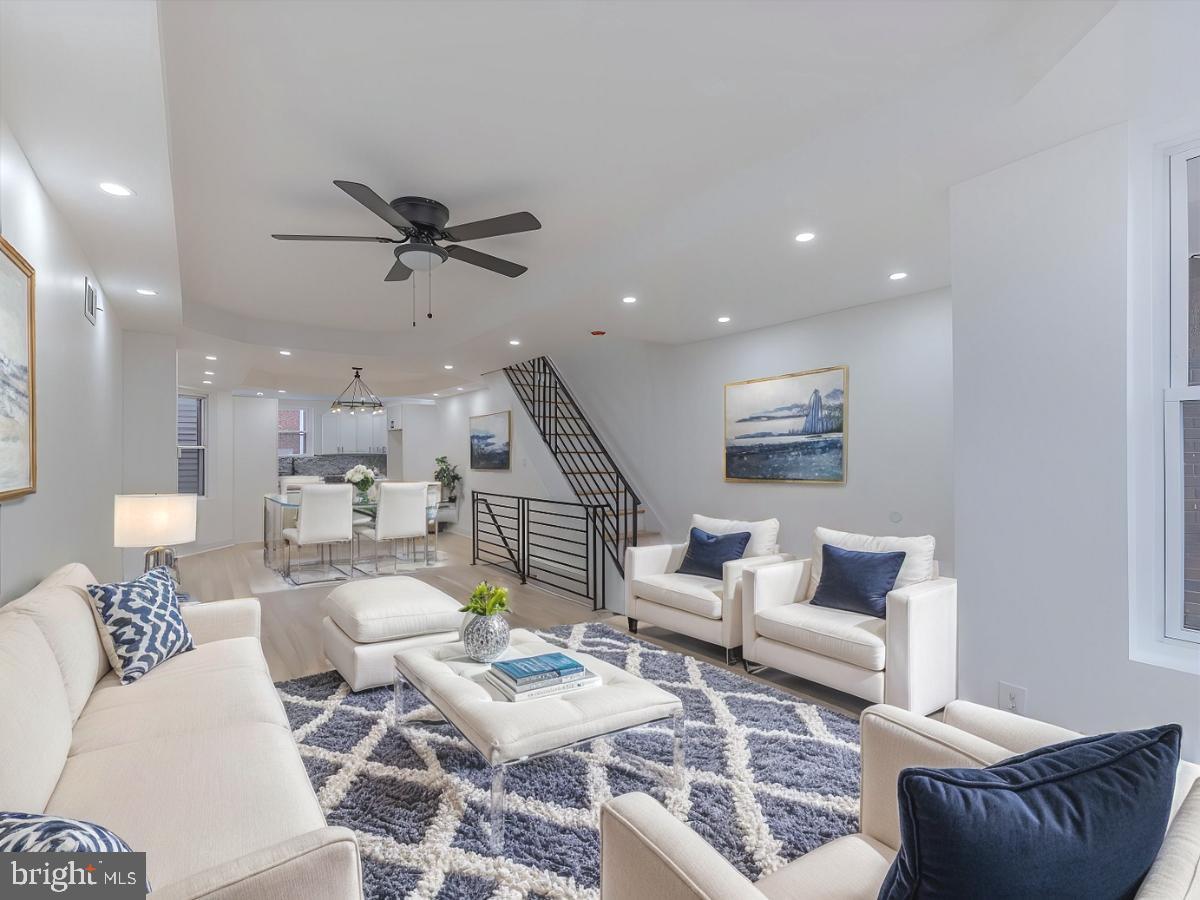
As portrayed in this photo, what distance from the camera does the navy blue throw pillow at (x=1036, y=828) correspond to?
0.77 metres

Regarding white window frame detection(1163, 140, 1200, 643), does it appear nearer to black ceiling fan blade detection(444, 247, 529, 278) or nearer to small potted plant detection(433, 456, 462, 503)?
black ceiling fan blade detection(444, 247, 529, 278)

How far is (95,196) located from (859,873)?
3418 mm

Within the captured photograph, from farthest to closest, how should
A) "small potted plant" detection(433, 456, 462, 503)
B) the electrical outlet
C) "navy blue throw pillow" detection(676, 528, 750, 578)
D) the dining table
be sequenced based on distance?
"small potted plant" detection(433, 456, 462, 503) → the dining table → "navy blue throw pillow" detection(676, 528, 750, 578) → the electrical outlet

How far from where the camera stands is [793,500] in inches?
198

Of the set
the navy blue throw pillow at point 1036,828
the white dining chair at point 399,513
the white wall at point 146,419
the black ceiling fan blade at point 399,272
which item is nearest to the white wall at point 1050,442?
the navy blue throw pillow at point 1036,828

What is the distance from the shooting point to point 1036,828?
2.60 feet

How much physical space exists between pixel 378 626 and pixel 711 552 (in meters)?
2.17

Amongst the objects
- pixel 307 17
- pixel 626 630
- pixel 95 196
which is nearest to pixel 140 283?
pixel 95 196

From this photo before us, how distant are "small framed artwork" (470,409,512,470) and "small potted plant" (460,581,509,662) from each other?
5.81 meters

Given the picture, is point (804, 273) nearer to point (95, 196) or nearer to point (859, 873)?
point (859, 873)

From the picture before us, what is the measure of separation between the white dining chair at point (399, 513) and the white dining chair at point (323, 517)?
0.30 m

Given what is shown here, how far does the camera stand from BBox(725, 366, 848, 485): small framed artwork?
4.72m

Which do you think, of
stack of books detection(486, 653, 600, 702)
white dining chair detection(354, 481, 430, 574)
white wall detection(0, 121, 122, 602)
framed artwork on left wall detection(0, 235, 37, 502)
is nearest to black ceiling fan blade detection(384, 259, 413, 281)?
white wall detection(0, 121, 122, 602)

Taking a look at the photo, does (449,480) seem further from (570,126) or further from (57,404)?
(570,126)
